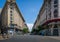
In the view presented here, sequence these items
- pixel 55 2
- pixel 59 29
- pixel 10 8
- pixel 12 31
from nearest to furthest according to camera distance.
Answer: pixel 59 29 < pixel 55 2 < pixel 12 31 < pixel 10 8

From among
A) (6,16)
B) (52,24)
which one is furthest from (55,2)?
(6,16)

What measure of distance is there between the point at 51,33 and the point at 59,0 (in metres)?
13.3

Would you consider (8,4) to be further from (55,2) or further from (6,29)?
(55,2)

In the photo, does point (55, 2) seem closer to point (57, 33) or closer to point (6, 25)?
point (57, 33)

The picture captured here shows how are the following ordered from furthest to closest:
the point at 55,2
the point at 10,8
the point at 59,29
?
the point at 10,8 < the point at 55,2 < the point at 59,29

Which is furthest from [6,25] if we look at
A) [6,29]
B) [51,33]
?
[51,33]

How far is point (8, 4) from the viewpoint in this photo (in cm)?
10619

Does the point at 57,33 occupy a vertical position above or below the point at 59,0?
below

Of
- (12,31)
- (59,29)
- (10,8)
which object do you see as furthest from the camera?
(10,8)

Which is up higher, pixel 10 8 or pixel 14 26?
pixel 10 8

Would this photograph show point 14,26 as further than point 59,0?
Yes

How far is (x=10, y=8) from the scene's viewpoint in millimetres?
107250

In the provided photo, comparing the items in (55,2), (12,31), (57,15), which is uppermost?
(55,2)

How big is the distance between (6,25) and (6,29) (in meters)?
3.63
